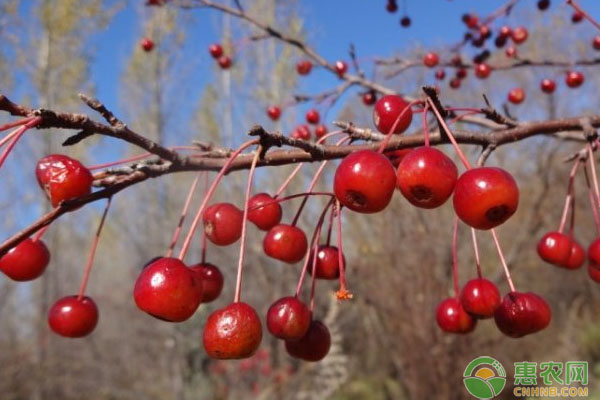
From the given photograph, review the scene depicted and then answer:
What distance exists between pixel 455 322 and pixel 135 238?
34.3 feet

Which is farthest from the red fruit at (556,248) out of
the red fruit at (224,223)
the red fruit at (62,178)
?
the red fruit at (62,178)

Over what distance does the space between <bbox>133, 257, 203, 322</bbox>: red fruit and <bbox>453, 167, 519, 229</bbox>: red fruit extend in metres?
0.42

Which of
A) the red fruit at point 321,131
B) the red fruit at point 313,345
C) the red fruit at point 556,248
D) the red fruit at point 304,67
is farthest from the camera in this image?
the red fruit at point 304,67

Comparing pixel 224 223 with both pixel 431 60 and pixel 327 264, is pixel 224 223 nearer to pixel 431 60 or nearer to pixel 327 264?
pixel 327 264

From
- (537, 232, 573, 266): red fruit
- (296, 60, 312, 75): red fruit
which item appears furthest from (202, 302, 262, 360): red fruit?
(296, 60, 312, 75): red fruit

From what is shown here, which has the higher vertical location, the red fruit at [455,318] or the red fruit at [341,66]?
the red fruit at [341,66]

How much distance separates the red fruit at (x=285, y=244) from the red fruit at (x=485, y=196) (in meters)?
0.40

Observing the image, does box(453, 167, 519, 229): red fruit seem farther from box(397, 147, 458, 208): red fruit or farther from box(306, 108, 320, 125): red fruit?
box(306, 108, 320, 125): red fruit

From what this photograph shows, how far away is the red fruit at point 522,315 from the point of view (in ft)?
3.22

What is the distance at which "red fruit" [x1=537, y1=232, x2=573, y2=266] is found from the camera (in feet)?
4.00

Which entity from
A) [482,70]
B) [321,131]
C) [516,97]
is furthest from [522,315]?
[516,97]

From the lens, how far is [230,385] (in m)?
7.75

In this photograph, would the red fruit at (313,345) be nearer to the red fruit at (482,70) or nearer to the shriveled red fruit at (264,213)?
the shriveled red fruit at (264,213)

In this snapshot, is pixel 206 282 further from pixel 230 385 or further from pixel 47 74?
pixel 47 74
